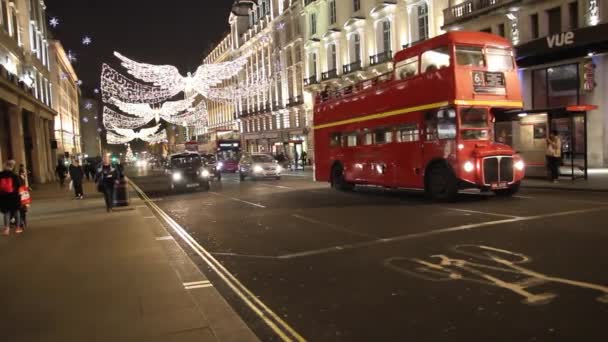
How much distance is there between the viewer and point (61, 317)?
200 inches

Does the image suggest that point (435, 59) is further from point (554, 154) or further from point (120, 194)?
→ point (120, 194)

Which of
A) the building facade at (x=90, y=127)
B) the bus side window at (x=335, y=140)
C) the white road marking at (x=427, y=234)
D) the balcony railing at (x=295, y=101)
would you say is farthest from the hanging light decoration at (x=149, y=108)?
the building facade at (x=90, y=127)

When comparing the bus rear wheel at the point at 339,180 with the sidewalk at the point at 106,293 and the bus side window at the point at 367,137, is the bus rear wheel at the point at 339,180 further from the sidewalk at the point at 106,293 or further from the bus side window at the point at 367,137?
the sidewalk at the point at 106,293

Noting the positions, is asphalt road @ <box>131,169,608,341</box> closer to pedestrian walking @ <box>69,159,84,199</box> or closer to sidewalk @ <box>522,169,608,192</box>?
sidewalk @ <box>522,169,608,192</box>

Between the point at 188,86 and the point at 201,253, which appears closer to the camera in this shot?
the point at 201,253

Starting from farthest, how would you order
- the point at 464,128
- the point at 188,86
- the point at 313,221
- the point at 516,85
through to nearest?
the point at 188,86 < the point at 516,85 < the point at 464,128 < the point at 313,221

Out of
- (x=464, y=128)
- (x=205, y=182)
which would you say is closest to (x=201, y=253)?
(x=464, y=128)

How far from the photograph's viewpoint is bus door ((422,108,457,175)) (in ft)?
44.7

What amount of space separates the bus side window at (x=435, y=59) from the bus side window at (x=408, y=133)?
5.90 ft

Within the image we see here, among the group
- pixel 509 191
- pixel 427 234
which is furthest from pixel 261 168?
pixel 427 234

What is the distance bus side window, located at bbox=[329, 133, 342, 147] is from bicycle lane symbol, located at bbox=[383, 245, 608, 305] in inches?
484

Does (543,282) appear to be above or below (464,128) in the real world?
below

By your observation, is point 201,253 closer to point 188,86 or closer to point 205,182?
point 205,182

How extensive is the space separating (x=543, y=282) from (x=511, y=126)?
64.4 feet
